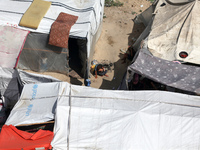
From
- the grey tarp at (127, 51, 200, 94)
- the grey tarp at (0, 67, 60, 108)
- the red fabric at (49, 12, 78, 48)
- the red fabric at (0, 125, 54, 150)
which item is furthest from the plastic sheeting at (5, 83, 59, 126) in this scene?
the grey tarp at (127, 51, 200, 94)

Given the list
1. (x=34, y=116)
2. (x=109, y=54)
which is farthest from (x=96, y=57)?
(x=34, y=116)

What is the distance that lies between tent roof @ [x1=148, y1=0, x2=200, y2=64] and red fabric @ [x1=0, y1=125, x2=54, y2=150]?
4.94 meters

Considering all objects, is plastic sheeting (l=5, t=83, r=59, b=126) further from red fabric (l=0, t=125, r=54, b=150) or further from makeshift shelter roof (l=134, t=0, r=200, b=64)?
makeshift shelter roof (l=134, t=0, r=200, b=64)

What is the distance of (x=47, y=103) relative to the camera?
6004 millimetres

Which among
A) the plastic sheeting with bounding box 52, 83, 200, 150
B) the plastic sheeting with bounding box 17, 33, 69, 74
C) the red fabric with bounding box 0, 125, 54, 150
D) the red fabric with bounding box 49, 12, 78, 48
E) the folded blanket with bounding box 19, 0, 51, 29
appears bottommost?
the red fabric with bounding box 0, 125, 54, 150

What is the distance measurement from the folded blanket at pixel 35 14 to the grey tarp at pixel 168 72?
A: 4351mm

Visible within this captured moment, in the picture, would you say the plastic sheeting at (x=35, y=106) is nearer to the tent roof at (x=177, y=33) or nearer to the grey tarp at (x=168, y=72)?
the grey tarp at (x=168, y=72)

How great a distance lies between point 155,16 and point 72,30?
4.29 metres

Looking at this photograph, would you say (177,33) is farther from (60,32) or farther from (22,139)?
(22,139)

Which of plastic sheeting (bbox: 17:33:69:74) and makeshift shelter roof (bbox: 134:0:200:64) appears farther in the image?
plastic sheeting (bbox: 17:33:69:74)

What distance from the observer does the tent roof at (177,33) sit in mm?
7628

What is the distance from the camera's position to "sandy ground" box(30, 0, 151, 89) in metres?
9.34

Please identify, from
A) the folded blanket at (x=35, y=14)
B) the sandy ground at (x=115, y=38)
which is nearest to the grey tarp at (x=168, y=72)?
the sandy ground at (x=115, y=38)

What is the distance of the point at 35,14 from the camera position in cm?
837
